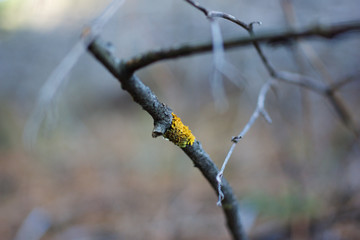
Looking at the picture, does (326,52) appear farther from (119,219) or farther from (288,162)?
(119,219)

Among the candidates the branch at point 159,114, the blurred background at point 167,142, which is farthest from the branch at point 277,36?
the blurred background at point 167,142

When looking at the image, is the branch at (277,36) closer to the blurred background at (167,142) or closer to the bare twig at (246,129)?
the bare twig at (246,129)

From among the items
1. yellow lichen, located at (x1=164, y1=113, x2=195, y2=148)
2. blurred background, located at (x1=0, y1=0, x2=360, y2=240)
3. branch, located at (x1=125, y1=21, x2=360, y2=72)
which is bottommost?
yellow lichen, located at (x1=164, y1=113, x2=195, y2=148)

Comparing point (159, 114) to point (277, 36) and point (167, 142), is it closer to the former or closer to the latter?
point (277, 36)

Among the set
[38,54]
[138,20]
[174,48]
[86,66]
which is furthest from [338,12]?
[38,54]

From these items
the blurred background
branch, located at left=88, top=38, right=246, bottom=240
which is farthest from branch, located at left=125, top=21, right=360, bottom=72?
the blurred background

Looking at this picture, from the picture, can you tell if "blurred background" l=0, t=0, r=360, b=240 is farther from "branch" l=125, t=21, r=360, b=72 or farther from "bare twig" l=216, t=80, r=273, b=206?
"bare twig" l=216, t=80, r=273, b=206
